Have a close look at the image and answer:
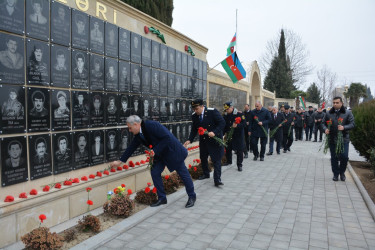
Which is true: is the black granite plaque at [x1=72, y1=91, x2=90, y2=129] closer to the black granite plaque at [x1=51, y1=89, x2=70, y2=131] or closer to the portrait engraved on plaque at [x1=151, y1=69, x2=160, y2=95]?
the black granite plaque at [x1=51, y1=89, x2=70, y2=131]

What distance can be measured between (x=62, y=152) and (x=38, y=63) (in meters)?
1.25

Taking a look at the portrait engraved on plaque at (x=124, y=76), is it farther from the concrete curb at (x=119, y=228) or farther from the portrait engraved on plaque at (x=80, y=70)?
the concrete curb at (x=119, y=228)

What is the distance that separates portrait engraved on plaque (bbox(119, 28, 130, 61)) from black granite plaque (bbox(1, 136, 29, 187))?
95.2 inches

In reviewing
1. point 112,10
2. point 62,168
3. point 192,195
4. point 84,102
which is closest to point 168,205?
point 192,195

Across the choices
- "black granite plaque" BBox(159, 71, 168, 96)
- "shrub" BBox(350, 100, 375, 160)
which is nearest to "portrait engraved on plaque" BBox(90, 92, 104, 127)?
"black granite plaque" BBox(159, 71, 168, 96)

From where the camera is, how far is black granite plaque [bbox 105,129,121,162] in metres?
5.12

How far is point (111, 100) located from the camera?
202 inches

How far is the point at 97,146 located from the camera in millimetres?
4887

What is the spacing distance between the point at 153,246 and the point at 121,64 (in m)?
3.23

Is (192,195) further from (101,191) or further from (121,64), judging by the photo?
(121,64)

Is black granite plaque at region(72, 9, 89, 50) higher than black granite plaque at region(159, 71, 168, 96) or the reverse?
higher

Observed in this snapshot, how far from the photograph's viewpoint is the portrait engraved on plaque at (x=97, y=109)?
473 centimetres

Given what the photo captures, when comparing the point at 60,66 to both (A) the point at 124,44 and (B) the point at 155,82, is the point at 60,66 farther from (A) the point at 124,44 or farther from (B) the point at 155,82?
(B) the point at 155,82

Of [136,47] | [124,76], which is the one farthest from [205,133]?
[136,47]
